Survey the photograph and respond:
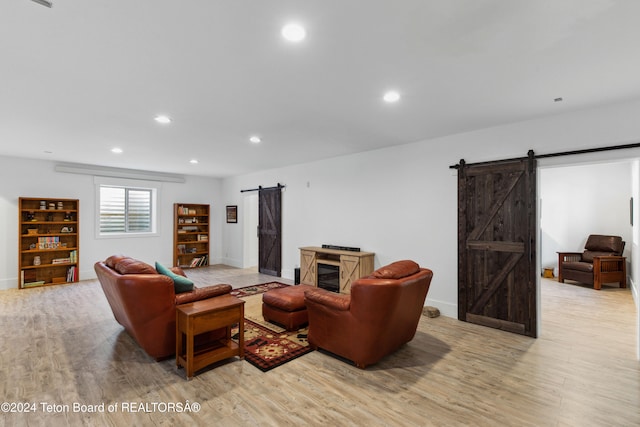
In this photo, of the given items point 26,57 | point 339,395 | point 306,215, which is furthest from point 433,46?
point 306,215

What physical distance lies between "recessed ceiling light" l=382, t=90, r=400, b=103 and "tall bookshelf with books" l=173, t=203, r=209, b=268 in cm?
670

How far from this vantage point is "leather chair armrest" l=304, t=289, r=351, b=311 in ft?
9.16

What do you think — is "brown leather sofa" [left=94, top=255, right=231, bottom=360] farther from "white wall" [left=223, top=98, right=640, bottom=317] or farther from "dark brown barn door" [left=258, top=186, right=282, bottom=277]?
Result: "dark brown barn door" [left=258, top=186, right=282, bottom=277]

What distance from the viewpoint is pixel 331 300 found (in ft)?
9.52

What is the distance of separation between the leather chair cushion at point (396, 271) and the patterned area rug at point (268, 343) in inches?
47.2

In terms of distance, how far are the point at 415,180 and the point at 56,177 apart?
731cm

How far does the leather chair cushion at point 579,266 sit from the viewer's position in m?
5.86

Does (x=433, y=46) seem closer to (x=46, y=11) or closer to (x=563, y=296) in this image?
(x=46, y=11)

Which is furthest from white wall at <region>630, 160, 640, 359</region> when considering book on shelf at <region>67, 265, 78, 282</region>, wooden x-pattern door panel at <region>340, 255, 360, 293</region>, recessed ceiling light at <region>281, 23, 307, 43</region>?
book on shelf at <region>67, 265, 78, 282</region>

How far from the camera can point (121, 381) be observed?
2.58m

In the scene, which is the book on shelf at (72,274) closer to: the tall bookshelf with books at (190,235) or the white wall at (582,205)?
the tall bookshelf with books at (190,235)

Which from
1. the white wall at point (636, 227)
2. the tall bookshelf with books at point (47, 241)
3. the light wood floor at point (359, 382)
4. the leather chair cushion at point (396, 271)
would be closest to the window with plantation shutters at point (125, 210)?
the tall bookshelf with books at point (47, 241)

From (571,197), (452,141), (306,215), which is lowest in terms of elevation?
(306,215)

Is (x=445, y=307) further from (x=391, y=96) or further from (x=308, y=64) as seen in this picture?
(x=308, y=64)
